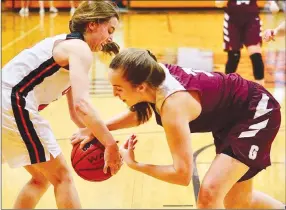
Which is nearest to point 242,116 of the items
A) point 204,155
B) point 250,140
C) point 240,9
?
point 250,140

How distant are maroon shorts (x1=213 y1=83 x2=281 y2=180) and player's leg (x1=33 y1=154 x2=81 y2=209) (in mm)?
876

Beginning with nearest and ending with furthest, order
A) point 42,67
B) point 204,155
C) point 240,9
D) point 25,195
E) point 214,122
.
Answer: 1. point 214,122
2. point 42,67
3. point 25,195
4. point 204,155
5. point 240,9

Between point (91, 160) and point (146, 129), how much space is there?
2.62 metres

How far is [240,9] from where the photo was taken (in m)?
6.66

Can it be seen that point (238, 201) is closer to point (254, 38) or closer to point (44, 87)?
Result: point (44, 87)

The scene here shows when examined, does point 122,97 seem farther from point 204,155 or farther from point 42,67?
point 204,155

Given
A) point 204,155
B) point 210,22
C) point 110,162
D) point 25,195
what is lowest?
point 210,22

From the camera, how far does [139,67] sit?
2387mm

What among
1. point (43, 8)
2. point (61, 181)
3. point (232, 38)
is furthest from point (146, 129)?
point (43, 8)

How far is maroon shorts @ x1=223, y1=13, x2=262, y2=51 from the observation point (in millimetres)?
6621

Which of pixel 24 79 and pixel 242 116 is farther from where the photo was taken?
pixel 24 79

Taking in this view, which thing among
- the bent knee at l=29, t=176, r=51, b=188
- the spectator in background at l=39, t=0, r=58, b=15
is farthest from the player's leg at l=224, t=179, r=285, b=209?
the spectator in background at l=39, t=0, r=58, b=15

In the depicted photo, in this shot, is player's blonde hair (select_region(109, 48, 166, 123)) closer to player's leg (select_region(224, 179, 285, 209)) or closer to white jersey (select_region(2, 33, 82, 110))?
white jersey (select_region(2, 33, 82, 110))

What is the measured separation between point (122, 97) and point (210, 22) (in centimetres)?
1139
